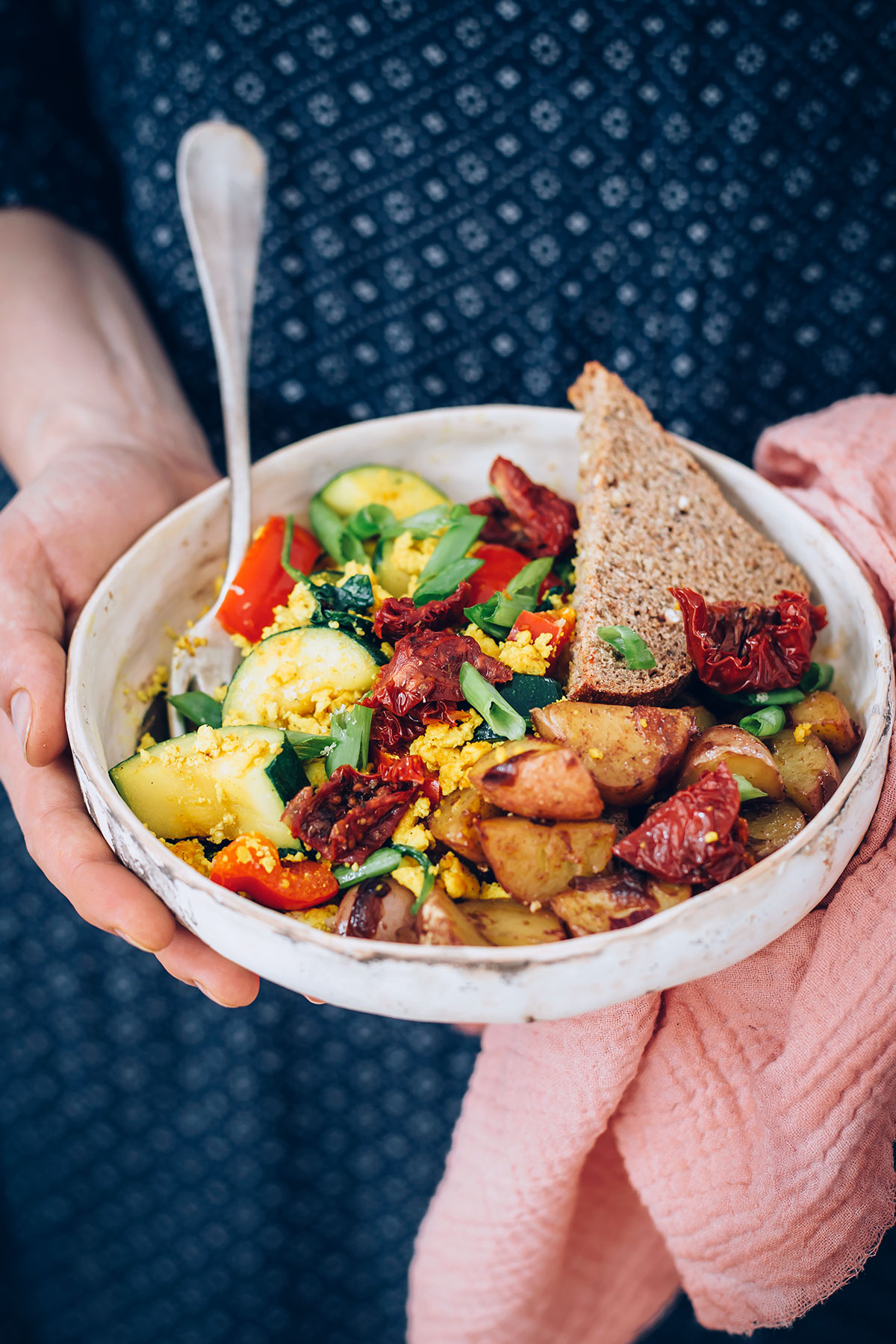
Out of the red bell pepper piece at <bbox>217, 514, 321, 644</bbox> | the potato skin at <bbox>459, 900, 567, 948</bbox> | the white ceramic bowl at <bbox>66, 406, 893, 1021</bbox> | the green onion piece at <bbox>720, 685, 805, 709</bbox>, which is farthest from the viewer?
the red bell pepper piece at <bbox>217, 514, 321, 644</bbox>

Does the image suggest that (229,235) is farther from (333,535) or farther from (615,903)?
(615,903)

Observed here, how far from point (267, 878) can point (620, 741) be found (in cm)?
60

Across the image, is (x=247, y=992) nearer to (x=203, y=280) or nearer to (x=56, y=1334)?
(x=203, y=280)

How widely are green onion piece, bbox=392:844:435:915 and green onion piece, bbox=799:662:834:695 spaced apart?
0.78 metres

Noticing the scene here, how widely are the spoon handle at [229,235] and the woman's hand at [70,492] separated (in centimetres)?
26

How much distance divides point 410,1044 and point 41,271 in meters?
2.58

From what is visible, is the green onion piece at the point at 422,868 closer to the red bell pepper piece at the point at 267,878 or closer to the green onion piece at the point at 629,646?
the red bell pepper piece at the point at 267,878

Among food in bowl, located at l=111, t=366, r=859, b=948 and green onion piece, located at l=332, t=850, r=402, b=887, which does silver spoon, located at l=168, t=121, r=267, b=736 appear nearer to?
food in bowl, located at l=111, t=366, r=859, b=948

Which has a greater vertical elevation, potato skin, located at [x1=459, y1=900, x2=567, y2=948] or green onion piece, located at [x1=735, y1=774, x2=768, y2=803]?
green onion piece, located at [x1=735, y1=774, x2=768, y2=803]

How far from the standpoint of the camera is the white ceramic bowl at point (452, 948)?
114 cm

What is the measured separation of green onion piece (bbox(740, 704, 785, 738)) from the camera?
4.92 ft

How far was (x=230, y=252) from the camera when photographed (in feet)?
6.61

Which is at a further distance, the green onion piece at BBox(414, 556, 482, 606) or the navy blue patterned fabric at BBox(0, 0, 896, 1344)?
the navy blue patterned fabric at BBox(0, 0, 896, 1344)

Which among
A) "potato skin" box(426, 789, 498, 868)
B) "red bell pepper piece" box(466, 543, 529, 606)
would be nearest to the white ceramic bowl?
"potato skin" box(426, 789, 498, 868)
